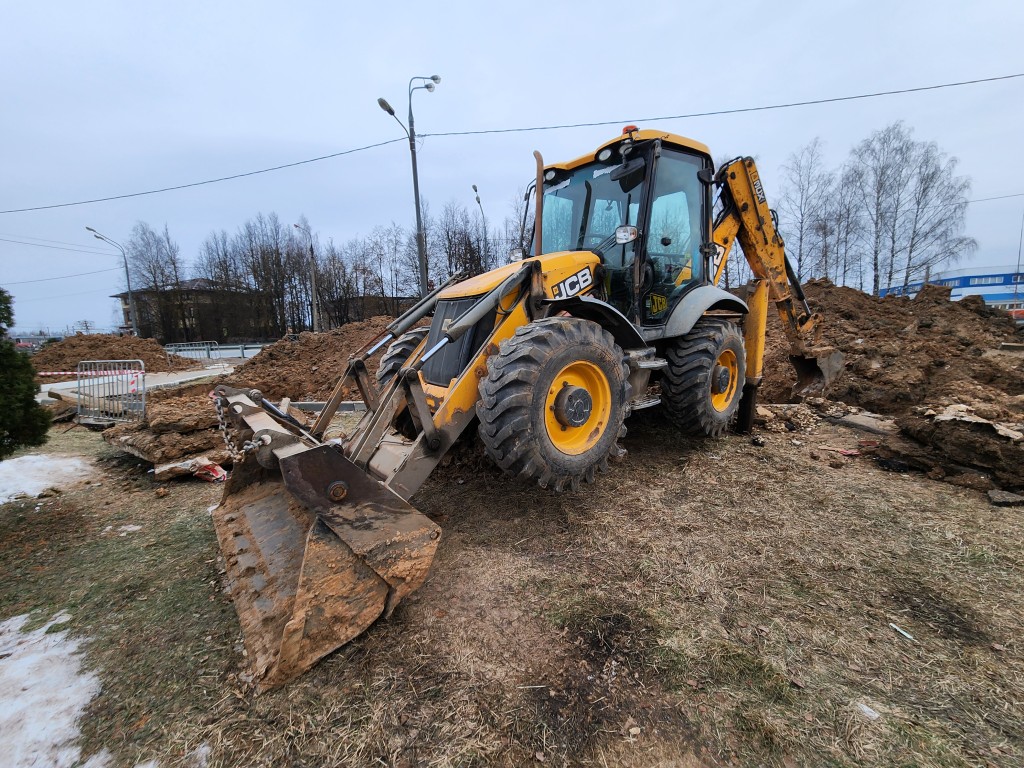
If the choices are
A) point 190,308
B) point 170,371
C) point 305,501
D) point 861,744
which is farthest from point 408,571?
point 190,308

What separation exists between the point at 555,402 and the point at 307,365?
11404 mm

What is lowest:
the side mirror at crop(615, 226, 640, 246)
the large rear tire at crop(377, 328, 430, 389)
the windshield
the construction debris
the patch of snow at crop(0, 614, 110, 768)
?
the patch of snow at crop(0, 614, 110, 768)

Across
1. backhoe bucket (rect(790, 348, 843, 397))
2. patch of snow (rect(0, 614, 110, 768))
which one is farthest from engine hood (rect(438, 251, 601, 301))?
backhoe bucket (rect(790, 348, 843, 397))

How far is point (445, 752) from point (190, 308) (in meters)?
45.0

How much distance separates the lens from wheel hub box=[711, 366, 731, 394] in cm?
472

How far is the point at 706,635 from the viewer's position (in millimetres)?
2379

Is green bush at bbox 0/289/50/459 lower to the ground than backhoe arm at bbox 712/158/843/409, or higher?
lower

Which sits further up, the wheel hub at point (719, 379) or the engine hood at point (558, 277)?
the engine hood at point (558, 277)

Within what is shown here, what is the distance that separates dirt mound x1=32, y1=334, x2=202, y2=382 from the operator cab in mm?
19278

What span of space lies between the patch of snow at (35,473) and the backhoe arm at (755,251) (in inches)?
294

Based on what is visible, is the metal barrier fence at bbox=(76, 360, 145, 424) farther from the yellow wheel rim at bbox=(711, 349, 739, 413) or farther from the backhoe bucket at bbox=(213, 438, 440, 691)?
the yellow wheel rim at bbox=(711, 349, 739, 413)

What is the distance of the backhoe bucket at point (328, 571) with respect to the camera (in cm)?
210

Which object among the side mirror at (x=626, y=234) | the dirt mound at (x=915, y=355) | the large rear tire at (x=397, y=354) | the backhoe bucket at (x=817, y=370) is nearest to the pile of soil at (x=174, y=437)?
the large rear tire at (x=397, y=354)

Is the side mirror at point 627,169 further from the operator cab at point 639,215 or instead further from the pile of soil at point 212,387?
the pile of soil at point 212,387
